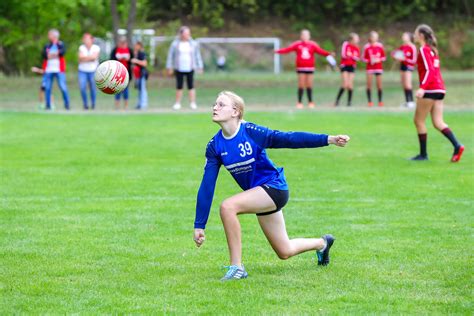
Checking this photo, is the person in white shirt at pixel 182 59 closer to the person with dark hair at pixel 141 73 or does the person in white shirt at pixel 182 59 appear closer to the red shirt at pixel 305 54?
the person with dark hair at pixel 141 73

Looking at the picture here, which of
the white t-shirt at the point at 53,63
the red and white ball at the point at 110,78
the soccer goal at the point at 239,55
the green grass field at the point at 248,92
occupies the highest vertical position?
the red and white ball at the point at 110,78

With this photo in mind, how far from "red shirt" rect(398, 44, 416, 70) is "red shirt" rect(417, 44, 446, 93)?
1051cm

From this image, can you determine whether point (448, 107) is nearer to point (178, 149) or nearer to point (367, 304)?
point (178, 149)

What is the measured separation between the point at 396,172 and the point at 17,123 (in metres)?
10.3

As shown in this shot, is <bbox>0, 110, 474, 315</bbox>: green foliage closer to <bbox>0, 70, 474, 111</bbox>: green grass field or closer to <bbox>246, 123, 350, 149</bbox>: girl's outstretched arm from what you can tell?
<bbox>246, 123, 350, 149</bbox>: girl's outstretched arm

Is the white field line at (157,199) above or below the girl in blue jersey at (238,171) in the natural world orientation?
below

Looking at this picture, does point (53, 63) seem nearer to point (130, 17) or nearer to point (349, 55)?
point (349, 55)

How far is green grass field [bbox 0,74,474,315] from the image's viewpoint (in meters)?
6.67

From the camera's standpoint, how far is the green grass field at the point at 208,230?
6.67 meters

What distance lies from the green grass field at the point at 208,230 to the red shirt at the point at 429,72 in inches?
46.3

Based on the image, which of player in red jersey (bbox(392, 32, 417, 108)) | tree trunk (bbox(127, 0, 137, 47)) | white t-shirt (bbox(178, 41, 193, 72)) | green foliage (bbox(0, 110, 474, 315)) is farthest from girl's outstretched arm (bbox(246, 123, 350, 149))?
tree trunk (bbox(127, 0, 137, 47))

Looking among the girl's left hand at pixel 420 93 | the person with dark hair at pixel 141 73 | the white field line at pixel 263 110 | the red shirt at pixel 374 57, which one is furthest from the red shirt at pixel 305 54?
the girl's left hand at pixel 420 93

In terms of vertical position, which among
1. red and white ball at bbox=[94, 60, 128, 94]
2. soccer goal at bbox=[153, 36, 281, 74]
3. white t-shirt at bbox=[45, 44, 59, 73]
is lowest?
soccer goal at bbox=[153, 36, 281, 74]

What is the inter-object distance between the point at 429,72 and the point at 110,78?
7010 millimetres
